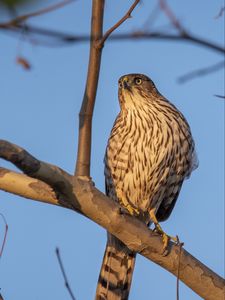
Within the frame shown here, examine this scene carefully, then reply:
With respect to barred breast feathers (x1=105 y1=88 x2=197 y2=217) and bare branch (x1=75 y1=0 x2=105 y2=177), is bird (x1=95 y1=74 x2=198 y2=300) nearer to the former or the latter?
barred breast feathers (x1=105 y1=88 x2=197 y2=217)

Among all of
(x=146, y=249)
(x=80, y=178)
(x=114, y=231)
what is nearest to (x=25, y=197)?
(x=80, y=178)

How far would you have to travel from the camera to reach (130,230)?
3682 millimetres

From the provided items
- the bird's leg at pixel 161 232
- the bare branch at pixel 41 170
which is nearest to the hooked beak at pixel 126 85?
the bird's leg at pixel 161 232

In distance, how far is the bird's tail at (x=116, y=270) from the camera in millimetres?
5031

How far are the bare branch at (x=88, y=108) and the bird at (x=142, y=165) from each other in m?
1.74

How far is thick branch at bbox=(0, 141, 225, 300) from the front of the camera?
3.29 meters

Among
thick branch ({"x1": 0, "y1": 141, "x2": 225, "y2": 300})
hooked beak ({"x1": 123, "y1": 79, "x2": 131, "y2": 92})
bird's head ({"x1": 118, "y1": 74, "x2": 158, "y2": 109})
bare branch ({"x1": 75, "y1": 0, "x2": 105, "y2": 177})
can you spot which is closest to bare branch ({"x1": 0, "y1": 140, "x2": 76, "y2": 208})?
thick branch ({"x1": 0, "y1": 141, "x2": 225, "y2": 300})

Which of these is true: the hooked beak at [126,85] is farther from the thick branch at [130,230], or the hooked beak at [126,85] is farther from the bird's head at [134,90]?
the thick branch at [130,230]

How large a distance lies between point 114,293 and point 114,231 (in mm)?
1555

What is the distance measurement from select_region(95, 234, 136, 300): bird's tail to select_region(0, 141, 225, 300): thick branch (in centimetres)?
130

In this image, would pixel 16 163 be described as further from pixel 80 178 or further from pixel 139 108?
pixel 139 108

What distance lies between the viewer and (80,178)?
11.4ft

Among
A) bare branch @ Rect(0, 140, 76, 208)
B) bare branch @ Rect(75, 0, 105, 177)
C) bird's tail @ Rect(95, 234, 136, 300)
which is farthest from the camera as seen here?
bird's tail @ Rect(95, 234, 136, 300)

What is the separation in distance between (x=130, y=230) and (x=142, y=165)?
68.7 inches
